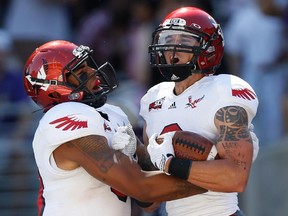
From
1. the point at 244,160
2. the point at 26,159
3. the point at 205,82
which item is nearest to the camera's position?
the point at 244,160

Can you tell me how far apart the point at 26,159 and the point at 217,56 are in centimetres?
294

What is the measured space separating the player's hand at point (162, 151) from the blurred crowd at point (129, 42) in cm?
218

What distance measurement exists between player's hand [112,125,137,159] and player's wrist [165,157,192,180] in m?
0.31

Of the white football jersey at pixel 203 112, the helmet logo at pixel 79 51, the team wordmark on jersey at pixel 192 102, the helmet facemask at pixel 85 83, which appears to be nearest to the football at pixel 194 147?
the white football jersey at pixel 203 112

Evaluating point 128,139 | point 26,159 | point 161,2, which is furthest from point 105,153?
point 161,2

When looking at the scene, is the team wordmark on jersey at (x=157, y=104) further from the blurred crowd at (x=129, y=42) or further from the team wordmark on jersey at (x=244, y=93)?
the blurred crowd at (x=129, y=42)

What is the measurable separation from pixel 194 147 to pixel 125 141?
1.28 ft

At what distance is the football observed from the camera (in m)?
4.85

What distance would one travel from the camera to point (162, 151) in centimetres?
486

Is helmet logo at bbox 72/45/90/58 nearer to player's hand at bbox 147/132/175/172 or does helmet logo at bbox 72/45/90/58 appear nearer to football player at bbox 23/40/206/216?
football player at bbox 23/40/206/216

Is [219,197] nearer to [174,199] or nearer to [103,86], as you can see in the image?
[174,199]

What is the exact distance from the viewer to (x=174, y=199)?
4.96 meters

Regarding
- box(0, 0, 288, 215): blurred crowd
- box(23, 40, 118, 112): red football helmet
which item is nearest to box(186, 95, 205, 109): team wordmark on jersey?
box(23, 40, 118, 112): red football helmet

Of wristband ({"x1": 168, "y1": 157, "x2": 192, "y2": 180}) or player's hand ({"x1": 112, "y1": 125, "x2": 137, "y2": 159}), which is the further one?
player's hand ({"x1": 112, "y1": 125, "x2": 137, "y2": 159})
